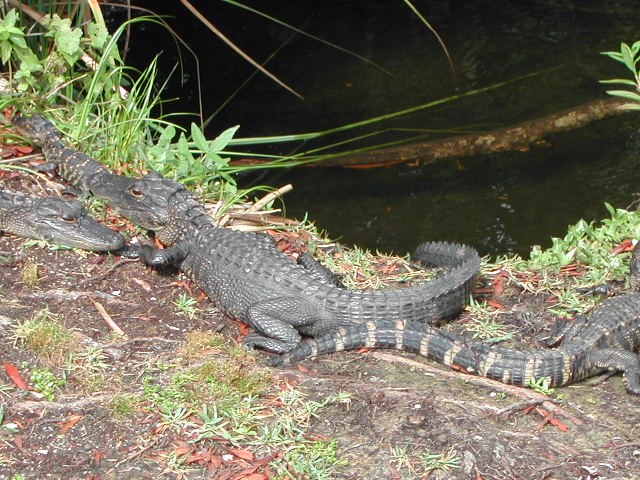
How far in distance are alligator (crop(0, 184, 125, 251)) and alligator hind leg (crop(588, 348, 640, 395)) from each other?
295 centimetres

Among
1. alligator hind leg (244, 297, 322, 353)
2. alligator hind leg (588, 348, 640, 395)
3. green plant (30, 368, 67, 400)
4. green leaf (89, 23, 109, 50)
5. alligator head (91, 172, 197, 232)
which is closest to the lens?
green plant (30, 368, 67, 400)

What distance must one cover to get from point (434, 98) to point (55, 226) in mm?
5721

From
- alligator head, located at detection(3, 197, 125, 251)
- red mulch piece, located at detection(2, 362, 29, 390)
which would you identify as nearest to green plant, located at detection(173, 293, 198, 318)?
alligator head, located at detection(3, 197, 125, 251)

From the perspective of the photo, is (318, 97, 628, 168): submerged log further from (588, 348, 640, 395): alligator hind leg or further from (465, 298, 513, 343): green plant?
(588, 348, 640, 395): alligator hind leg

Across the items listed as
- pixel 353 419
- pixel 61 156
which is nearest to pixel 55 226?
pixel 61 156

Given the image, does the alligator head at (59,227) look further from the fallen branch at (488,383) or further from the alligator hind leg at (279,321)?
the fallen branch at (488,383)

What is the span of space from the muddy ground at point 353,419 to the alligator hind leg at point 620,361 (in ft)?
0.25

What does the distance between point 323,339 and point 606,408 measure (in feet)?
4.94

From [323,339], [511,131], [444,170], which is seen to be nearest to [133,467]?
[323,339]

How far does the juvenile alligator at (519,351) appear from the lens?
441 centimetres

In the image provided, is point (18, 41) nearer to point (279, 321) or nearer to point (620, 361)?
point (279, 321)

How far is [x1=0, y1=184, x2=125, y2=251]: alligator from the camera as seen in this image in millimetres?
5391

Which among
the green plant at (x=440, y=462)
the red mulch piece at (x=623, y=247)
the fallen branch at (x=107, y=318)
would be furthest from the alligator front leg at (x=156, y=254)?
the red mulch piece at (x=623, y=247)

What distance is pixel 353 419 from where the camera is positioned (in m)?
4.07
